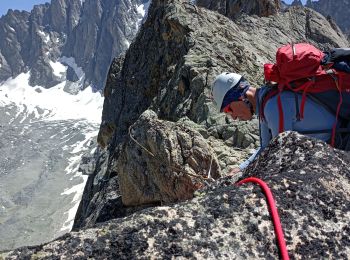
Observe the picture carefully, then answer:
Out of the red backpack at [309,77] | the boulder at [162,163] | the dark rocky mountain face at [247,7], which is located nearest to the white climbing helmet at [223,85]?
the red backpack at [309,77]

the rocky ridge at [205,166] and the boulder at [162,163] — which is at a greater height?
the rocky ridge at [205,166]

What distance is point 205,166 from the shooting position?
1222 centimetres

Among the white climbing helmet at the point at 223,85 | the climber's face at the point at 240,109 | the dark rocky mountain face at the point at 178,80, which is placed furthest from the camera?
the dark rocky mountain face at the point at 178,80

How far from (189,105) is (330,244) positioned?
46.7 feet

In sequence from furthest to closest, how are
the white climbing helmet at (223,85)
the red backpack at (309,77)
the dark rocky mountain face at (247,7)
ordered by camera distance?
the dark rocky mountain face at (247,7) < the white climbing helmet at (223,85) < the red backpack at (309,77)

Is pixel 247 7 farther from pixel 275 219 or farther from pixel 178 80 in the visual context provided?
pixel 275 219

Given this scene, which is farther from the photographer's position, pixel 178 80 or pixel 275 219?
pixel 178 80

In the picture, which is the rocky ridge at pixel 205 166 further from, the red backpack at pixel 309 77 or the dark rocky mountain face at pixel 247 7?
the dark rocky mountain face at pixel 247 7

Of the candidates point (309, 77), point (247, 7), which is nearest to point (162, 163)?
point (309, 77)

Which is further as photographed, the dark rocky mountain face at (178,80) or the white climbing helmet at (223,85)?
the dark rocky mountain face at (178,80)

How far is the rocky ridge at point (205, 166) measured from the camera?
3.17 meters

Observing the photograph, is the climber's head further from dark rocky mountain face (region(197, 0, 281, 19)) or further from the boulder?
dark rocky mountain face (region(197, 0, 281, 19))

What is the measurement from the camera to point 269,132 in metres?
6.03

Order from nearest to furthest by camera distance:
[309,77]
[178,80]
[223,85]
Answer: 1. [309,77]
2. [223,85]
3. [178,80]
